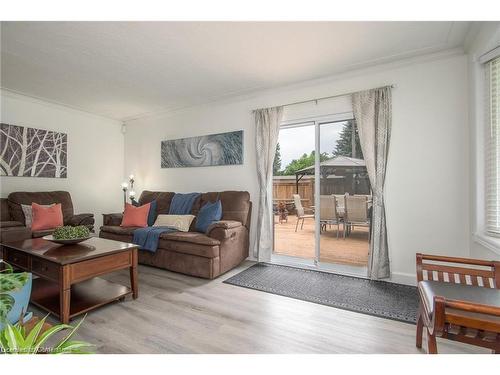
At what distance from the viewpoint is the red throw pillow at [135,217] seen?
3.75 m

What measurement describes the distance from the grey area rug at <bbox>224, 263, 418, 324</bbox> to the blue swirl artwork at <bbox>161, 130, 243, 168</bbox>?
1776 mm

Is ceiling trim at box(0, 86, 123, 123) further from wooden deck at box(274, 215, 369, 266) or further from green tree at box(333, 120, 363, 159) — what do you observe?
green tree at box(333, 120, 363, 159)

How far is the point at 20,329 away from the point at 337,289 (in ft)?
8.45

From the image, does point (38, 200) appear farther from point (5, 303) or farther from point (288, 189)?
point (288, 189)

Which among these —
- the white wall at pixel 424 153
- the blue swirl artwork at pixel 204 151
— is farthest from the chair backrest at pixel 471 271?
the blue swirl artwork at pixel 204 151

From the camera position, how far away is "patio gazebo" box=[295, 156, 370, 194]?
3.06 meters

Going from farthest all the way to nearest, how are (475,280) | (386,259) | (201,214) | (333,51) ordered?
(201,214), (386,259), (333,51), (475,280)

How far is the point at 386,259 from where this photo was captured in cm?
279

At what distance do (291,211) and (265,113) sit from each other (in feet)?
5.02

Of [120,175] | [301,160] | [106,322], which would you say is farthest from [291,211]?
[120,175]

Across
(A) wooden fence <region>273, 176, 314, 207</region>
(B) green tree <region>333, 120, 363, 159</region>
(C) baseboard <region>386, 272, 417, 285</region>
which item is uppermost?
(B) green tree <region>333, 120, 363, 159</region>

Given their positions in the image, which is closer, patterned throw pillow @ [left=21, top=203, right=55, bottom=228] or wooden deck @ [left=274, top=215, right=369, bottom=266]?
wooden deck @ [left=274, top=215, right=369, bottom=266]

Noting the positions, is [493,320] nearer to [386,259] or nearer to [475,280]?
[475,280]

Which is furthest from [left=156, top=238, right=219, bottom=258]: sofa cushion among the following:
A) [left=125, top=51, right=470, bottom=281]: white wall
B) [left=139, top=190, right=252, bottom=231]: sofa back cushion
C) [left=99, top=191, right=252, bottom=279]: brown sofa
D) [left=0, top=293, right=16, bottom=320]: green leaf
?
[left=125, top=51, right=470, bottom=281]: white wall
